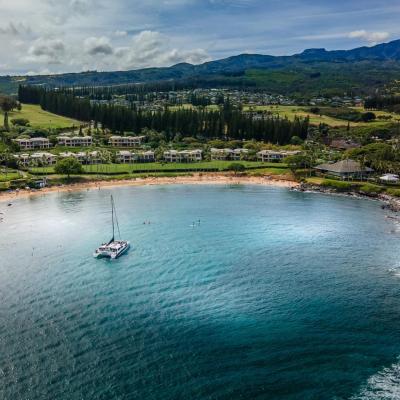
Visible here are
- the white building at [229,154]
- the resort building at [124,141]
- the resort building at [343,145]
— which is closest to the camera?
the white building at [229,154]

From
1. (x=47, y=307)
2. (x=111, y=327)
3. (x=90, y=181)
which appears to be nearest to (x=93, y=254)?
(x=47, y=307)

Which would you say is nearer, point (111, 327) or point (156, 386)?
point (156, 386)

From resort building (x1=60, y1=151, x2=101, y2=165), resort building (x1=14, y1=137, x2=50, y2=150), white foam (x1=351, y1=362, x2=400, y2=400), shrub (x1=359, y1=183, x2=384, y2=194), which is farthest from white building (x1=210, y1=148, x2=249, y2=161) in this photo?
white foam (x1=351, y1=362, x2=400, y2=400)

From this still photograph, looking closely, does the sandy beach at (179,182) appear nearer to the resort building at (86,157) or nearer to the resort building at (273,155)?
the resort building at (273,155)

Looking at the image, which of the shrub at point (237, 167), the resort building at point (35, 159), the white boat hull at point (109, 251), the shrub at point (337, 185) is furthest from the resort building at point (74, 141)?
the white boat hull at point (109, 251)

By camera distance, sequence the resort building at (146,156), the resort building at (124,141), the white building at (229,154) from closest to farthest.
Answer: the resort building at (146,156), the white building at (229,154), the resort building at (124,141)

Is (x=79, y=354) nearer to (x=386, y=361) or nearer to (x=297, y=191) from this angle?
(x=386, y=361)

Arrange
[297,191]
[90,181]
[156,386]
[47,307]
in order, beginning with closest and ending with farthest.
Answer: [156,386] → [47,307] → [297,191] → [90,181]
